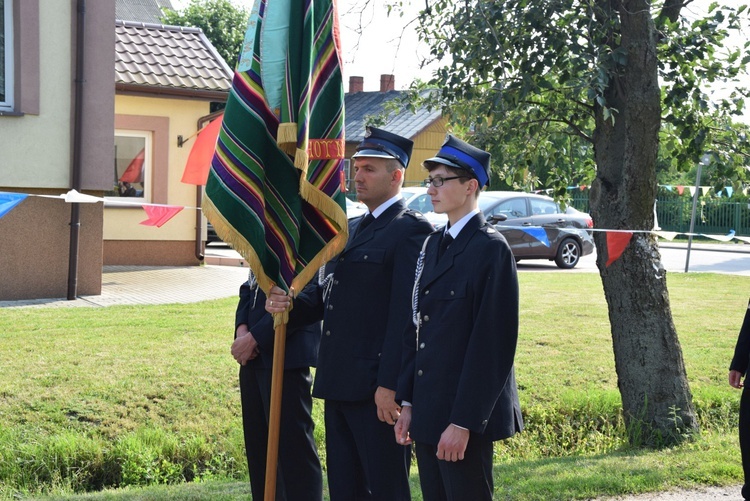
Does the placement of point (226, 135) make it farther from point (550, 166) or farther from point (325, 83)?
point (550, 166)

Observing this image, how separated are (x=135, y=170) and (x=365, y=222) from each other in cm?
1377

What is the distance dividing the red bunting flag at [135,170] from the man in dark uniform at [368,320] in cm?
1369

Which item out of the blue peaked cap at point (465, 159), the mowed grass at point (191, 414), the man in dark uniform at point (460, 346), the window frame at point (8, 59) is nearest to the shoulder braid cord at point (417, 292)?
the man in dark uniform at point (460, 346)

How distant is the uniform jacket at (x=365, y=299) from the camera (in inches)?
179

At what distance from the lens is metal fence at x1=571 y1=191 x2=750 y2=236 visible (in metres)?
38.1

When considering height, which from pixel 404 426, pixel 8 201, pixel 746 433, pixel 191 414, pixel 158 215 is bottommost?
pixel 191 414

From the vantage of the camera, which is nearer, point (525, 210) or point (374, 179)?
point (374, 179)

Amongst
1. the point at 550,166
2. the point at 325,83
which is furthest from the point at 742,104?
the point at 325,83

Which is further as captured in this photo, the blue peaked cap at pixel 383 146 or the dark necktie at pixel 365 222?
the dark necktie at pixel 365 222

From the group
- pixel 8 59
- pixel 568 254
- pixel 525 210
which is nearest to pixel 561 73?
pixel 8 59

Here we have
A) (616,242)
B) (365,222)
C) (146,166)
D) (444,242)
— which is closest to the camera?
(444,242)

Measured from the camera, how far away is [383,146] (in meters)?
4.70

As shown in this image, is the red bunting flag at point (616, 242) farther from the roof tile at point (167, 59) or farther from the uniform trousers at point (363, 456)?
the roof tile at point (167, 59)

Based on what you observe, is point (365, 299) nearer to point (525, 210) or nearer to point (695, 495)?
point (695, 495)
